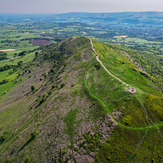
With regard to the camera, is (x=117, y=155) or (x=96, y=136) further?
(x=96, y=136)

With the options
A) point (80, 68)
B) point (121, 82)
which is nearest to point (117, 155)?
point (121, 82)

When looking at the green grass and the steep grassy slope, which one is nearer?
the steep grassy slope

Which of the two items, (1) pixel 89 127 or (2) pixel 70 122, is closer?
(1) pixel 89 127

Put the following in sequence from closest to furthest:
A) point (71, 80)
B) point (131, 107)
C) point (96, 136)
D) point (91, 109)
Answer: point (96, 136), point (131, 107), point (91, 109), point (71, 80)

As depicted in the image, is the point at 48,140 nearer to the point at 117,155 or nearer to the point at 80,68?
the point at 117,155

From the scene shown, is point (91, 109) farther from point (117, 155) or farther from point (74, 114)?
point (117, 155)

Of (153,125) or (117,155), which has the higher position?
(153,125)

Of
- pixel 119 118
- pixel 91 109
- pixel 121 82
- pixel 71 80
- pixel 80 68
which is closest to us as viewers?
pixel 119 118

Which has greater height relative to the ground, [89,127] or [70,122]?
[89,127]

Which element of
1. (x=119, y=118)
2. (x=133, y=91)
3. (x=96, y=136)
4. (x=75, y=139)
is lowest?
(x=75, y=139)

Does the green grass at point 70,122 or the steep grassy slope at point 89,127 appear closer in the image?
the steep grassy slope at point 89,127
